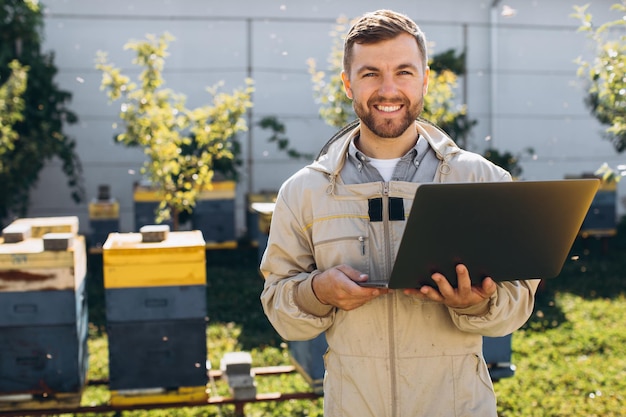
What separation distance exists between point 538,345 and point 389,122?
412 centimetres

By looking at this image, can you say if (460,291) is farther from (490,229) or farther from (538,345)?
(538,345)

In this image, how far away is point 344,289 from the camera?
1644mm

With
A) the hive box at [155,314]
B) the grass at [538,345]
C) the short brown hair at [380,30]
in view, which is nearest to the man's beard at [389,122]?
the short brown hair at [380,30]

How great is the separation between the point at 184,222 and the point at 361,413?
7.20m

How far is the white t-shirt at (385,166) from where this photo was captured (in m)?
1.86

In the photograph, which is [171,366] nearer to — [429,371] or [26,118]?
[429,371]

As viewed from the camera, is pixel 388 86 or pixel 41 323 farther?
pixel 41 323

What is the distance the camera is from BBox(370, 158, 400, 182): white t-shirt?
73.2 inches

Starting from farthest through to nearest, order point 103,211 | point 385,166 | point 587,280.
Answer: point 103,211 < point 587,280 < point 385,166

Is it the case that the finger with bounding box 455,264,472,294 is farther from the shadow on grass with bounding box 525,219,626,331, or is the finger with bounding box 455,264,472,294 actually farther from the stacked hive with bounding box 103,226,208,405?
the shadow on grass with bounding box 525,219,626,331

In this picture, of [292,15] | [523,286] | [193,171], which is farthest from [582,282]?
[523,286]

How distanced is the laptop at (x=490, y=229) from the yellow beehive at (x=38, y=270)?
2.19 meters

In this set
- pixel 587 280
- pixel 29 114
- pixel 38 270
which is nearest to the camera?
pixel 38 270

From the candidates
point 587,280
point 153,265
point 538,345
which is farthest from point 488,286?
point 587,280
